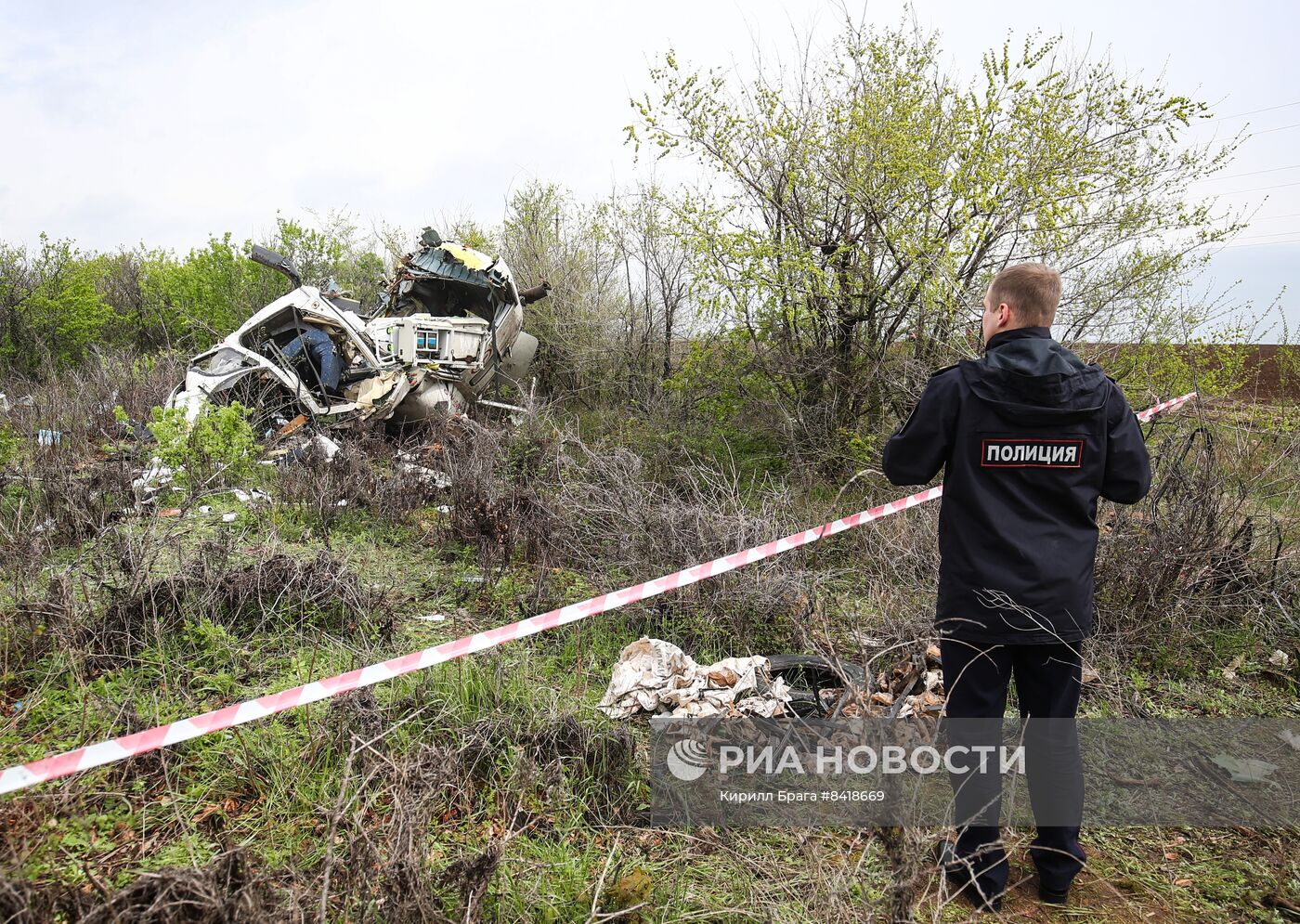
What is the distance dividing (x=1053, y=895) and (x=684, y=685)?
1566 mm

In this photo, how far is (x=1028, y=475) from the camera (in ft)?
7.67

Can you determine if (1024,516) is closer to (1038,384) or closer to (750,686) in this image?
(1038,384)

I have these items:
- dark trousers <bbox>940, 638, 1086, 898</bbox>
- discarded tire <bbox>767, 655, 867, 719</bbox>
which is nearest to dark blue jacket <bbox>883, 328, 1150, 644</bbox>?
dark trousers <bbox>940, 638, 1086, 898</bbox>

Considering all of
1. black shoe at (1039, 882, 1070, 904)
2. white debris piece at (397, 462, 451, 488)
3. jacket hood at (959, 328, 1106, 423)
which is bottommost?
black shoe at (1039, 882, 1070, 904)

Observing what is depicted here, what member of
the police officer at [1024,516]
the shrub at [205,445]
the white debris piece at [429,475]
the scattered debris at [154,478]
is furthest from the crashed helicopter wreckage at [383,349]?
the police officer at [1024,516]

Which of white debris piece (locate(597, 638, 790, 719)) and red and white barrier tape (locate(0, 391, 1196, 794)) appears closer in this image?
red and white barrier tape (locate(0, 391, 1196, 794))

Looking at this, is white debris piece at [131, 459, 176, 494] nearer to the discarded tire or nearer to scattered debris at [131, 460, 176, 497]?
scattered debris at [131, 460, 176, 497]

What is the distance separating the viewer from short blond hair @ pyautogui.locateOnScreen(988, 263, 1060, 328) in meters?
2.34

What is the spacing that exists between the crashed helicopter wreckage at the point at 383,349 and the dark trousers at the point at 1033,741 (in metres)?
6.66

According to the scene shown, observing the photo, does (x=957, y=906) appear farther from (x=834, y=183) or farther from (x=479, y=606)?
(x=834, y=183)

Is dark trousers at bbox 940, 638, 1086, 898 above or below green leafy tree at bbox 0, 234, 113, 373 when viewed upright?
below

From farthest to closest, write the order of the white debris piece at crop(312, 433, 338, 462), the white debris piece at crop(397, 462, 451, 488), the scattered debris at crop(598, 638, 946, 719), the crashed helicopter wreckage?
the crashed helicopter wreckage < the white debris piece at crop(312, 433, 338, 462) < the white debris piece at crop(397, 462, 451, 488) < the scattered debris at crop(598, 638, 946, 719)

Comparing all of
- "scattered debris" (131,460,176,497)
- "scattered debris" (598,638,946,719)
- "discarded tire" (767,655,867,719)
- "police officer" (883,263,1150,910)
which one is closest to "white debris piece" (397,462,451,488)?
"scattered debris" (131,460,176,497)

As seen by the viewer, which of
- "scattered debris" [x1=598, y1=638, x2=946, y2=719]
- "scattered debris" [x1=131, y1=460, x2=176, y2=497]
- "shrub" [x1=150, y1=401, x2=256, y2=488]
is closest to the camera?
"scattered debris" [x1=598, y1=638, x2=946, y2=719]
